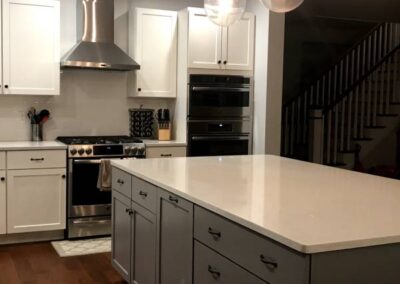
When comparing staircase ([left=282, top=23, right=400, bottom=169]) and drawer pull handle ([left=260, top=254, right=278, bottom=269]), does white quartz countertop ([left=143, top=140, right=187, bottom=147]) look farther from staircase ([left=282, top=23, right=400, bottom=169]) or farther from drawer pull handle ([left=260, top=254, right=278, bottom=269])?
drawer pull handle ([left=260, top=254, right=278, bottom=269])

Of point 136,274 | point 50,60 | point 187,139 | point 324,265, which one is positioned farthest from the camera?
point 187,139

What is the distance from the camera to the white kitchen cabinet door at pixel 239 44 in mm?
5473

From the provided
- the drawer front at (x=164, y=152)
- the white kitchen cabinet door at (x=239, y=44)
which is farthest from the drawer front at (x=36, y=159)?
the white kitchen cabinet door at (x=239, y=44)

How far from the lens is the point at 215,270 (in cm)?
233

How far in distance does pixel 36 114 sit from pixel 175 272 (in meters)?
3.12

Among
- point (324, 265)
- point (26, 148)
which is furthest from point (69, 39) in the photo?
point (324, 265)

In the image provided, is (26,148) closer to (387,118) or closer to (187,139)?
(187,139)

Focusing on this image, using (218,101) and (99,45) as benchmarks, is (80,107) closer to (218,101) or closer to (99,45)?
(99,45)

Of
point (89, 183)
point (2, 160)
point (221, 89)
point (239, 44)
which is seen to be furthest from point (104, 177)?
point (239, 44)

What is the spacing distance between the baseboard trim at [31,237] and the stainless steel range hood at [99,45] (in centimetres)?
163

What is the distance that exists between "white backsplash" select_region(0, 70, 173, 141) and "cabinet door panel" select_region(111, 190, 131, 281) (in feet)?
6.53

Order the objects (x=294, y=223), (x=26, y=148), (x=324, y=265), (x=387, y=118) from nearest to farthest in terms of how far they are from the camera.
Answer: (x=324, y=265), (x=294, y=223), (x=26, y=148), (x=387, y=118)

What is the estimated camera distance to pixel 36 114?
532 centimetres

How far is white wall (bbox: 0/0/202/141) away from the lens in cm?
529
